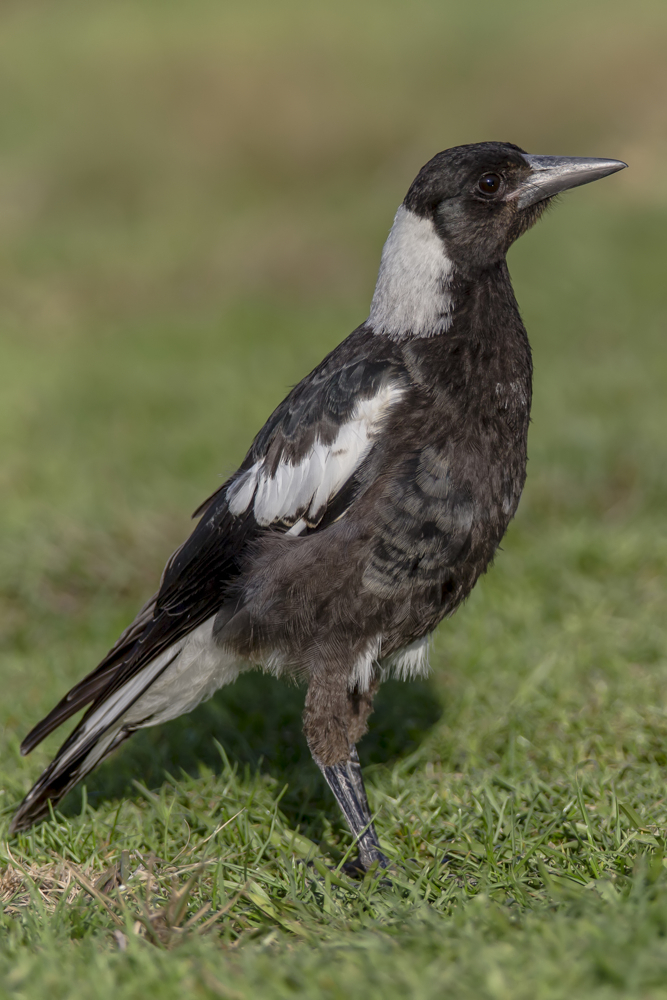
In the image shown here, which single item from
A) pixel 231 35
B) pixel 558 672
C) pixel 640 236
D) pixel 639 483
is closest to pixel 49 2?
pixel 231 35

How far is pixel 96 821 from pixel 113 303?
8475 millimetres

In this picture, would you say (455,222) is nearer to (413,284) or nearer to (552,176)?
(413,284)

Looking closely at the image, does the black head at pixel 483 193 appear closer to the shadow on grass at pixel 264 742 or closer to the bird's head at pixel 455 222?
the bird's head at pixel 455 222

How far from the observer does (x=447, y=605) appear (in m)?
2.62

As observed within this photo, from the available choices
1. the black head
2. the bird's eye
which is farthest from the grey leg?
the bird's eye

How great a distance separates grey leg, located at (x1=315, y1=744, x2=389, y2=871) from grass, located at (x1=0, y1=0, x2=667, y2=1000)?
0.07 m

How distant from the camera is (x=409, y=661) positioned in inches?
111

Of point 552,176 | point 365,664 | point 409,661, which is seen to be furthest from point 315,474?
point 552,176

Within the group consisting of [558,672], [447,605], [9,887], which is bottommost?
[9,887]

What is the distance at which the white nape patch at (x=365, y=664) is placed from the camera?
102 inches

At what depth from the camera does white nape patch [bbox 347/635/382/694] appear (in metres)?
2.60

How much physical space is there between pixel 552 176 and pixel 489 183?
0.20 metres

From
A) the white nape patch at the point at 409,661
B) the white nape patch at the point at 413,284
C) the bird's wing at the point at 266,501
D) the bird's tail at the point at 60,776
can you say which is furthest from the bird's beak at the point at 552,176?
the bird's tail at the point at 60,776

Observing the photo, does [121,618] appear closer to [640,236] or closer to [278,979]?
[278,979]
